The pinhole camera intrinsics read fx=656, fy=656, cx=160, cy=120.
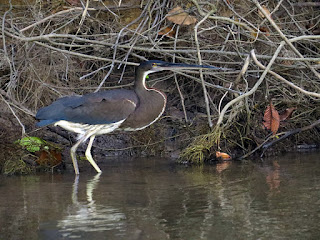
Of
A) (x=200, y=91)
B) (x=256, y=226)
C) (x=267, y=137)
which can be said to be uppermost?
(x=200, y=91)

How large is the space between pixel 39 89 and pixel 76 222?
3.91m

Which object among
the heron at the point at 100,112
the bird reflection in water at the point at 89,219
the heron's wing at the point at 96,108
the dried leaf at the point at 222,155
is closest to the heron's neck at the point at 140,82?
the heron at the point at 100,112

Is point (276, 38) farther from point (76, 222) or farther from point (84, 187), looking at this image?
point (76, 222)

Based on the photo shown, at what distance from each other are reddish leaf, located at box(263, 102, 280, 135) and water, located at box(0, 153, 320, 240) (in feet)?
2.47

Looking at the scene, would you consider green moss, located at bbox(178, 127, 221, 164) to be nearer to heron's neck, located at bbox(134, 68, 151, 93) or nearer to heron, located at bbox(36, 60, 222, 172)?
heron, located at bbox(36, 60, 222, 172)

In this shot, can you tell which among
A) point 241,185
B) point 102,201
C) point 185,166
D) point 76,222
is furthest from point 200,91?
point 76,222

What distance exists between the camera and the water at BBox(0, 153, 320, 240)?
4.19 meters

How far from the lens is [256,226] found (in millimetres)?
4254

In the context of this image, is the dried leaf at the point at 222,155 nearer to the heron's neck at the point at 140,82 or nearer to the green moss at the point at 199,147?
the green moss at the point at 199,147


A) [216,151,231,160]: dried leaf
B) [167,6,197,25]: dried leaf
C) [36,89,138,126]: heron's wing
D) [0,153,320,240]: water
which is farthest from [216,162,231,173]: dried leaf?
[167,6,197,25]: dried leaf

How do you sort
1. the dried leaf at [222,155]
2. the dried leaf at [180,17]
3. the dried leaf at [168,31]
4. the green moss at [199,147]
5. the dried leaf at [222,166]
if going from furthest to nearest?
the dried leaf at [168,31] → the dried leaf at [180,17] → the dried leaf at [222,155] → the green moss at [199,147] → the dried leaf at [222,166]

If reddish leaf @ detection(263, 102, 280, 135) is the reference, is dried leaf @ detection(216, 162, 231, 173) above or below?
below

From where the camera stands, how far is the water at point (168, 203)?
13.8 feet

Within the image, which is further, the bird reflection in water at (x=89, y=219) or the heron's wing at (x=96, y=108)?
the heron's wing at (x=96, y=108)
